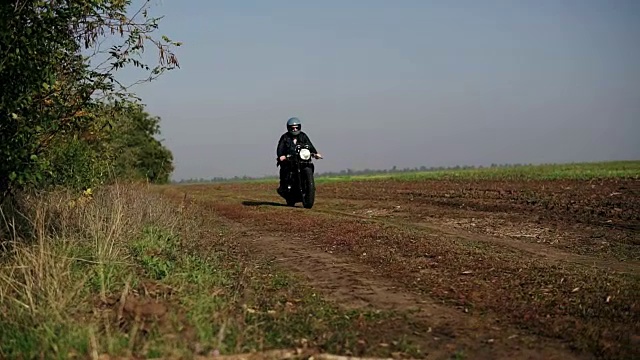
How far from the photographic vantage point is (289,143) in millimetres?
18562

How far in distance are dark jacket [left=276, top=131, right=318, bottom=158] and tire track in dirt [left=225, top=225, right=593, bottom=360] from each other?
7.84 m

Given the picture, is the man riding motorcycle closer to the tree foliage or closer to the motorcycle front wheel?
the motorcycle front wheel

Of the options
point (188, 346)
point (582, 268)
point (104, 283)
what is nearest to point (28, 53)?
point (104, 283)

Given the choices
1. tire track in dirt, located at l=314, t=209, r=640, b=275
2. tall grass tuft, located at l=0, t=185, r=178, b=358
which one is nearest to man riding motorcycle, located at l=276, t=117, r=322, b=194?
tire track in dirt, located at l=314, t=209, r=640, b=275

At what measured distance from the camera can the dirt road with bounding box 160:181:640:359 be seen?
5.91 metres

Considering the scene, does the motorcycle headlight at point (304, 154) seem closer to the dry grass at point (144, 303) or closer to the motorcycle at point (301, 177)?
the motorcycle at point (301, 177)

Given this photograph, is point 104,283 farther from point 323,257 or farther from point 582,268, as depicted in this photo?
point 582,268

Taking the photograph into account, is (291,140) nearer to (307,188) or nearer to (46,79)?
(307,188)

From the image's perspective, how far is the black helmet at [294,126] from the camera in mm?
18641

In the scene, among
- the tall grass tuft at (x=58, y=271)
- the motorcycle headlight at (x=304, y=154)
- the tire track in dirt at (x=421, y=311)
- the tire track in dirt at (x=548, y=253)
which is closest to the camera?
the tire track in dirt at (x=421, y=311)

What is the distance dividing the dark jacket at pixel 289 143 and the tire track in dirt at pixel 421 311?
7836mm

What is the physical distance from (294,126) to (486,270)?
10692mm

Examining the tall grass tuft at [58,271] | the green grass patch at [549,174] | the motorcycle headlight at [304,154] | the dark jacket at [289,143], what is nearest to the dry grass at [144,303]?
the tall grass tuft at [58,271]

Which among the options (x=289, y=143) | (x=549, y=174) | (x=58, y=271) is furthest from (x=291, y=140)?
(x=549, y=174)
